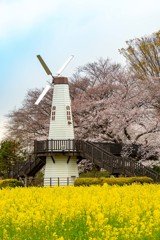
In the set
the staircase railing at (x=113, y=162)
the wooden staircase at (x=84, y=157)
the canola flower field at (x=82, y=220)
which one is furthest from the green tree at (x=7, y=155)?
the canola flower field at (x=82, y=220)

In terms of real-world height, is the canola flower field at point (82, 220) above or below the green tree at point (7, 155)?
below

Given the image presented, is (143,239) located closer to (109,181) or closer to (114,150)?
(109,181)

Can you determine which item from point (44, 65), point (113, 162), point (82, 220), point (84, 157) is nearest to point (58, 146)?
point (84, 157)

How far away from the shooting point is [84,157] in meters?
44.7

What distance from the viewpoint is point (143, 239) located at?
1024cm

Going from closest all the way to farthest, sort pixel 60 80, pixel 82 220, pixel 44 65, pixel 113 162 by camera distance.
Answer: pixel 82 220 → pixel 113 162 → pixel 60 80 → pixel 44 65

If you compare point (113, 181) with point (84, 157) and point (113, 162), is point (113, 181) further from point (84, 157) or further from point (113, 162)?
point (84, 157)

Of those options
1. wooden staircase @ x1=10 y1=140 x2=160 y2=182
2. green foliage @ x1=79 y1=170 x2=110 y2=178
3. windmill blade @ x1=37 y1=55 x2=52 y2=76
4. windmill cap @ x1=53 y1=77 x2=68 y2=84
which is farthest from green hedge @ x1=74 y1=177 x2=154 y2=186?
windmill blade @ x1=37 y1=55 x2=52 y2=76

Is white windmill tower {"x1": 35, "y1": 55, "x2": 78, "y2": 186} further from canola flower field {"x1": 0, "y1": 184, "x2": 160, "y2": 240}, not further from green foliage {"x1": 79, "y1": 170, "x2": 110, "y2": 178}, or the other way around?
canola flower field {"x1": 0, "y1": 184, "x2": 160, "y2": 240}

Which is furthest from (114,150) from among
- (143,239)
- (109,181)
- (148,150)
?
(143,239)

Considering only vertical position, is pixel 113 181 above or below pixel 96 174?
below

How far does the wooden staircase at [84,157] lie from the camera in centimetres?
4016

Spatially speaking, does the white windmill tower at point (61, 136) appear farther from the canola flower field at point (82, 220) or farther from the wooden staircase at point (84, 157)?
the canola flower field at point (82, 220)

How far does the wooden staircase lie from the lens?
1581 inches
